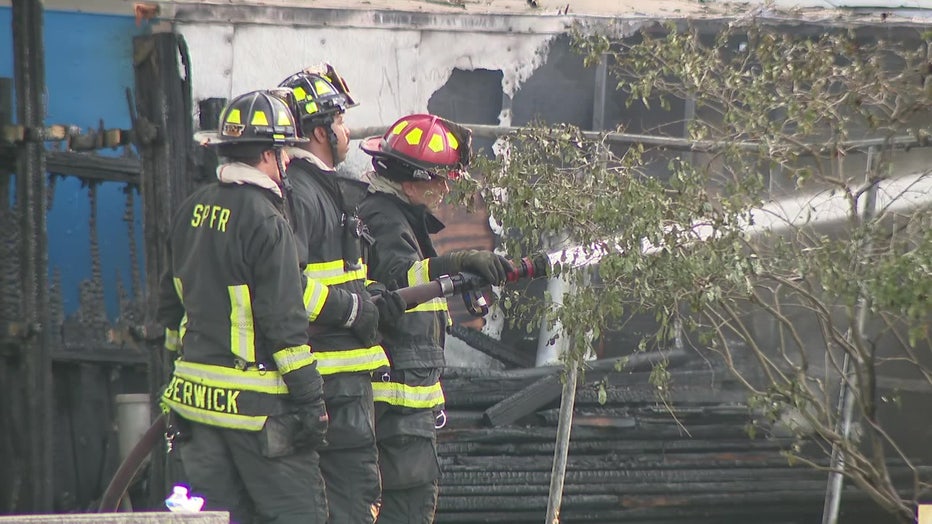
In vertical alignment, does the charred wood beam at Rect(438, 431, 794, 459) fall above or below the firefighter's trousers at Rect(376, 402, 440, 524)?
below

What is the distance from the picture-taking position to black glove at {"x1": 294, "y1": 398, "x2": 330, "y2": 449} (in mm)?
4680

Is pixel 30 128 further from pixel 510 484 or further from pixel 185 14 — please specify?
pixel 510 484

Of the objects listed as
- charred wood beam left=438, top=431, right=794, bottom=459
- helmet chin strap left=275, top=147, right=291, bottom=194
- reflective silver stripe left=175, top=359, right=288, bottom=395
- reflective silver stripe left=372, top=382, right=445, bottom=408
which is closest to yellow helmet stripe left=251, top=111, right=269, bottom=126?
helmet chin strap left=275, top=147, right=291, bottom=194

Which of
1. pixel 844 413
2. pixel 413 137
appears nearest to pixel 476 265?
pixel 413 137

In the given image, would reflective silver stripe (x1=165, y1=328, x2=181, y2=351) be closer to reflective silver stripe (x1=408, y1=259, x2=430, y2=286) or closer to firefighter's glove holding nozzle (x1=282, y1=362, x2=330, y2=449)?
firefighter's glove holding nozzle (x1=282, y1=362, x2=330, y2=449)

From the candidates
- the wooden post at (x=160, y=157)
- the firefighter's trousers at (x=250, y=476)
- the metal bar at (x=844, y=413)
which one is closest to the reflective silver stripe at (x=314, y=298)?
the firefighter's trousers at (x=250, y=476)

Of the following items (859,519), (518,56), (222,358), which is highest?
(518,56)

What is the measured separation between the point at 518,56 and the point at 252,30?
153 cm

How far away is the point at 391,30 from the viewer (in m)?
7.43

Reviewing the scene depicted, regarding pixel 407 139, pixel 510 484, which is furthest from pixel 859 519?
pixel 407 139

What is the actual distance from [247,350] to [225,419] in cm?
26

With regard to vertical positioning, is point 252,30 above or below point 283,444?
above

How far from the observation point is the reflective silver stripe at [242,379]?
4.69 meters

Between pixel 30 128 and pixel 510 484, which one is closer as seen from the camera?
pixel 30 128
